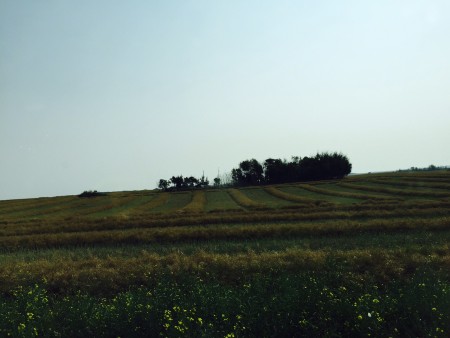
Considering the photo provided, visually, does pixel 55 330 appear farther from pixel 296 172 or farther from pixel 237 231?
pixel 296 172

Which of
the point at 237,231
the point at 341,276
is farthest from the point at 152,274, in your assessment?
the point at 237,231

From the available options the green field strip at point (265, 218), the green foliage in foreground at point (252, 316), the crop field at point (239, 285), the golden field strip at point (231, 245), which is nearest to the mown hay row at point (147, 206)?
the green field strip at point (265, 218)

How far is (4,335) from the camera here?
780 cm

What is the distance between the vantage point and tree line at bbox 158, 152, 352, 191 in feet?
371

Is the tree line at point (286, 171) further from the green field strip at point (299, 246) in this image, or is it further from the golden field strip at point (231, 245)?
the green field strip at point (299, 246)

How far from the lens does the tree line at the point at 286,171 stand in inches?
4454

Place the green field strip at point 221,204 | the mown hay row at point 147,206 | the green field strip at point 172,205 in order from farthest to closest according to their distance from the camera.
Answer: the green field strip at point 172,205 → the mown hay row at point 147,206 → the green field strip at point 221,204

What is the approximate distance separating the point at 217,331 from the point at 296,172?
369 feet

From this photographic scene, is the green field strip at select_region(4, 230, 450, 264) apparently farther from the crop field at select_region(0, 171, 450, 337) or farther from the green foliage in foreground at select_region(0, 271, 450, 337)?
the green foliage in foreground at select_region(0, 271, 450, 337)

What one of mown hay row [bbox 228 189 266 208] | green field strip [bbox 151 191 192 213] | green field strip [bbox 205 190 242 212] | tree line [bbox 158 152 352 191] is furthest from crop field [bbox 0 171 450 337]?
tree line [bbox 158 152 352 191]

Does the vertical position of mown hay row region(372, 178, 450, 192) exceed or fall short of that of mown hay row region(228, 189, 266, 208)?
it exceeds it

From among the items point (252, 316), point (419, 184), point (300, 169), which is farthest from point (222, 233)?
point (300, 169)

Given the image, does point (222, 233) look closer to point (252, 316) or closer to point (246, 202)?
point (252, 316)

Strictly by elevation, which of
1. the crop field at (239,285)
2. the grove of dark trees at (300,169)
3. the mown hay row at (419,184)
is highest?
the grove of dark trees at (300,169)
